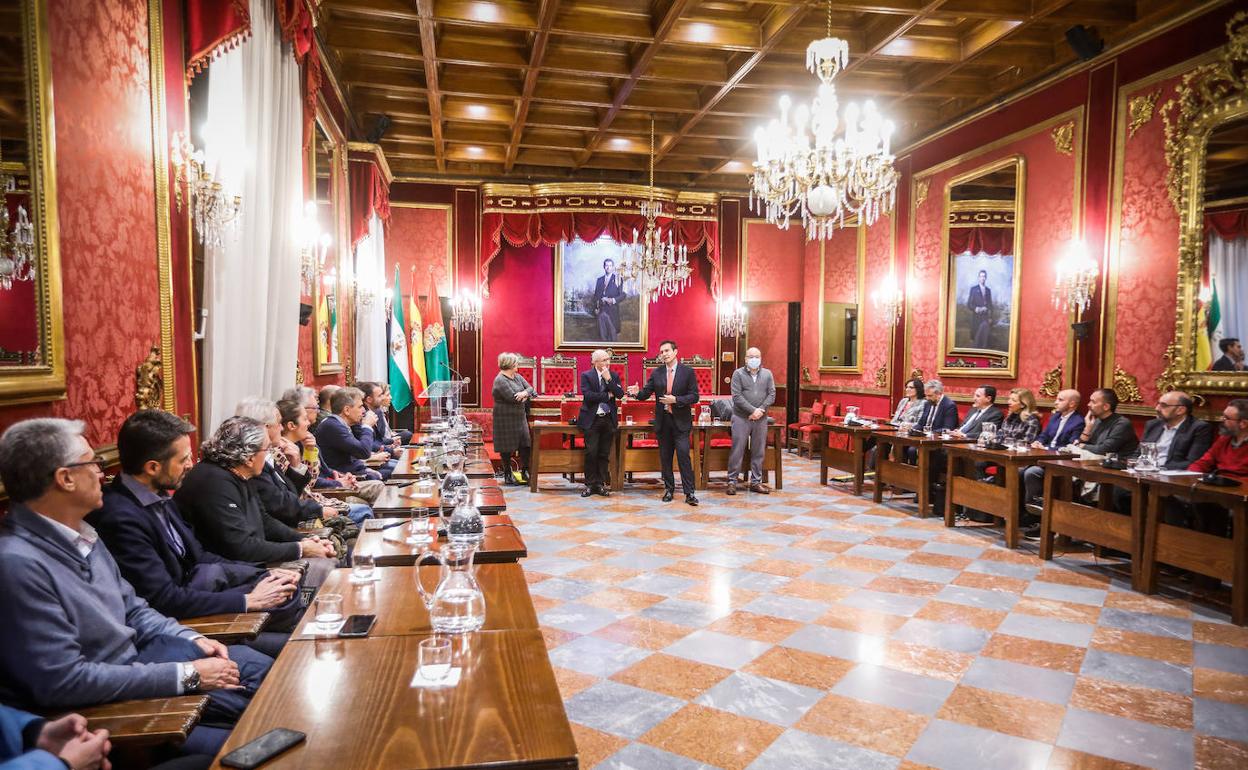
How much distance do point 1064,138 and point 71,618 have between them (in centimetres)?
836

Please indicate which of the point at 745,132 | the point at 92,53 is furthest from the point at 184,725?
the point at 745,132

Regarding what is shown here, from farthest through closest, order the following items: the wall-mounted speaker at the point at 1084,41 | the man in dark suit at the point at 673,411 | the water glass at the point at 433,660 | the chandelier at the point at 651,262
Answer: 1. the chandelier at the point at 651,262
2. the man in dark suit at the point at 673,411
3. the wall-mounted speaker at the point at 1084,41
4. the water glass at the point at 433,660

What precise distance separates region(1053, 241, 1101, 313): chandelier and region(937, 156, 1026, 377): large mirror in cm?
75

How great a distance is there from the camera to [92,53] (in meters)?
2.59

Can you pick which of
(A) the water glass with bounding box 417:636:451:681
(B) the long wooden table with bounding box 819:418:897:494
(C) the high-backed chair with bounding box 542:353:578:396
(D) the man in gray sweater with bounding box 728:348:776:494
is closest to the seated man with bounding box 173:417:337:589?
(A) the water glass with bounding box 417:636:451:681

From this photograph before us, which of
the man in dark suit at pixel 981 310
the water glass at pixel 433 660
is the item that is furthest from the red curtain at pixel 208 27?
the man in dark suit at pixel 981 310

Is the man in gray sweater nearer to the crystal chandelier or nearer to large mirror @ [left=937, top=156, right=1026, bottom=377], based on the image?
large mirror @ [left=937, top=156, right=1026, bottom=377]

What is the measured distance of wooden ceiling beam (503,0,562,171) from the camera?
20.1 ft

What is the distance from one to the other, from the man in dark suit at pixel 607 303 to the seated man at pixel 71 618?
→ 33.3ft

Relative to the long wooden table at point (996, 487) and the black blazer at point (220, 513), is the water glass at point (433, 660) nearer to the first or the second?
the black blazer at point (220, 513)

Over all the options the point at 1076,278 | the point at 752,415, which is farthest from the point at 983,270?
the point at 752,415

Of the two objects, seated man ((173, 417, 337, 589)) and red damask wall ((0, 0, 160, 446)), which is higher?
red damask wall ((0, 0, 160, 446))

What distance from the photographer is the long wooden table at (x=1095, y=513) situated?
15.4 feet

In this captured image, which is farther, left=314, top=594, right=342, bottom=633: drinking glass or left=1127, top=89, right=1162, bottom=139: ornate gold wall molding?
left=1127, top=89, right=1162, bottom=139: ornate gold wall molding
